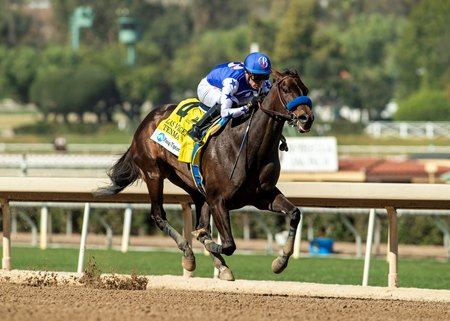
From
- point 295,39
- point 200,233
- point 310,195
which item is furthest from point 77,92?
point 200,233

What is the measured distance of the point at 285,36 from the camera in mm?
71188

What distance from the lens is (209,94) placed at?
29.5 feet

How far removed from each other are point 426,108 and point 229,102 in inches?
2195

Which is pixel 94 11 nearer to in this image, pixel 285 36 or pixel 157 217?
pixel 285 36

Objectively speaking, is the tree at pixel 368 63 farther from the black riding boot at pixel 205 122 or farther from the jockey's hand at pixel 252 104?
the jockey's hand at pixel 252 104

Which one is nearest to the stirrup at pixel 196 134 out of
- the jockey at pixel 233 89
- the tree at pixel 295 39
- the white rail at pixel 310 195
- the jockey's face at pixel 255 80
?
the jockey at pixel 233 89

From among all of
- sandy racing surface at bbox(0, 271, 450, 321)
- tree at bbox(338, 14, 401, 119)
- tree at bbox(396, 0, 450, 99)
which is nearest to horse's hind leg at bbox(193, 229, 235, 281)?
sandy racing surface at bbox(0, 271, 450, 321)

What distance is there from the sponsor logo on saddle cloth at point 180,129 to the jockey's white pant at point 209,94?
0.30 ft

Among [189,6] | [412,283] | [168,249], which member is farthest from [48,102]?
[412,283]

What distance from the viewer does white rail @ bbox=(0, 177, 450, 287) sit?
8898 millimetres

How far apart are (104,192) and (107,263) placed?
92.9 inches

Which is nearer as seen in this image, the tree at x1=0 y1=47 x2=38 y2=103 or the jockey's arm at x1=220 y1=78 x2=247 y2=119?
the jockey's arm at x1=220 y1=78 x2=247 y2=119

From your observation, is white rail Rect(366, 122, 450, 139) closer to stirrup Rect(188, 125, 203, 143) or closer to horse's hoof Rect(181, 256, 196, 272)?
horse's hoof Rect(181, 256, 196, 272)

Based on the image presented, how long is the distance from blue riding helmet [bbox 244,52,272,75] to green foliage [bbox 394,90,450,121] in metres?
54.7
